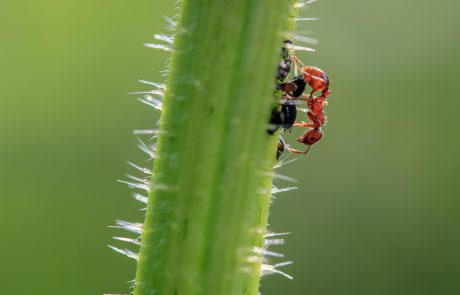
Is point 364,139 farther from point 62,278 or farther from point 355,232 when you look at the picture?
point 62,278

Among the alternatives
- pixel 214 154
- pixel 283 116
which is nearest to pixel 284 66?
pixel 283 116

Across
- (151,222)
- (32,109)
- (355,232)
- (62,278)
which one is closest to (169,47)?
(151,222)

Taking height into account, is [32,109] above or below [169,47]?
above

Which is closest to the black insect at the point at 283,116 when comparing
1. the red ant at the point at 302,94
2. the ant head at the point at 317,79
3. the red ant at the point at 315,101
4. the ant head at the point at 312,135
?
the red ant at the point at 302,94

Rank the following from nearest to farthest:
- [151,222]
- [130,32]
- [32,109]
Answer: [151,222]
[32,109]
[130,32]

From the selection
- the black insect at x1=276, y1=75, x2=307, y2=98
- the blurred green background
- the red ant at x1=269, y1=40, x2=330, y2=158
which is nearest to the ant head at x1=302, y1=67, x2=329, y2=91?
the red ant at x1=269, y1=40, x2=330, y2=158

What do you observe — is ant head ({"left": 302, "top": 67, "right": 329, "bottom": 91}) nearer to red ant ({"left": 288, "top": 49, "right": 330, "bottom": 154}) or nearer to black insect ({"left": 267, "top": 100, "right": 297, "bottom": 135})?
red ant ({"left": 288, "top": 49, "right": 330, "bottom": 154})

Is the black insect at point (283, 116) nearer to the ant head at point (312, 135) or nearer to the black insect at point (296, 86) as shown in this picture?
the black insect at point (296, 86)
